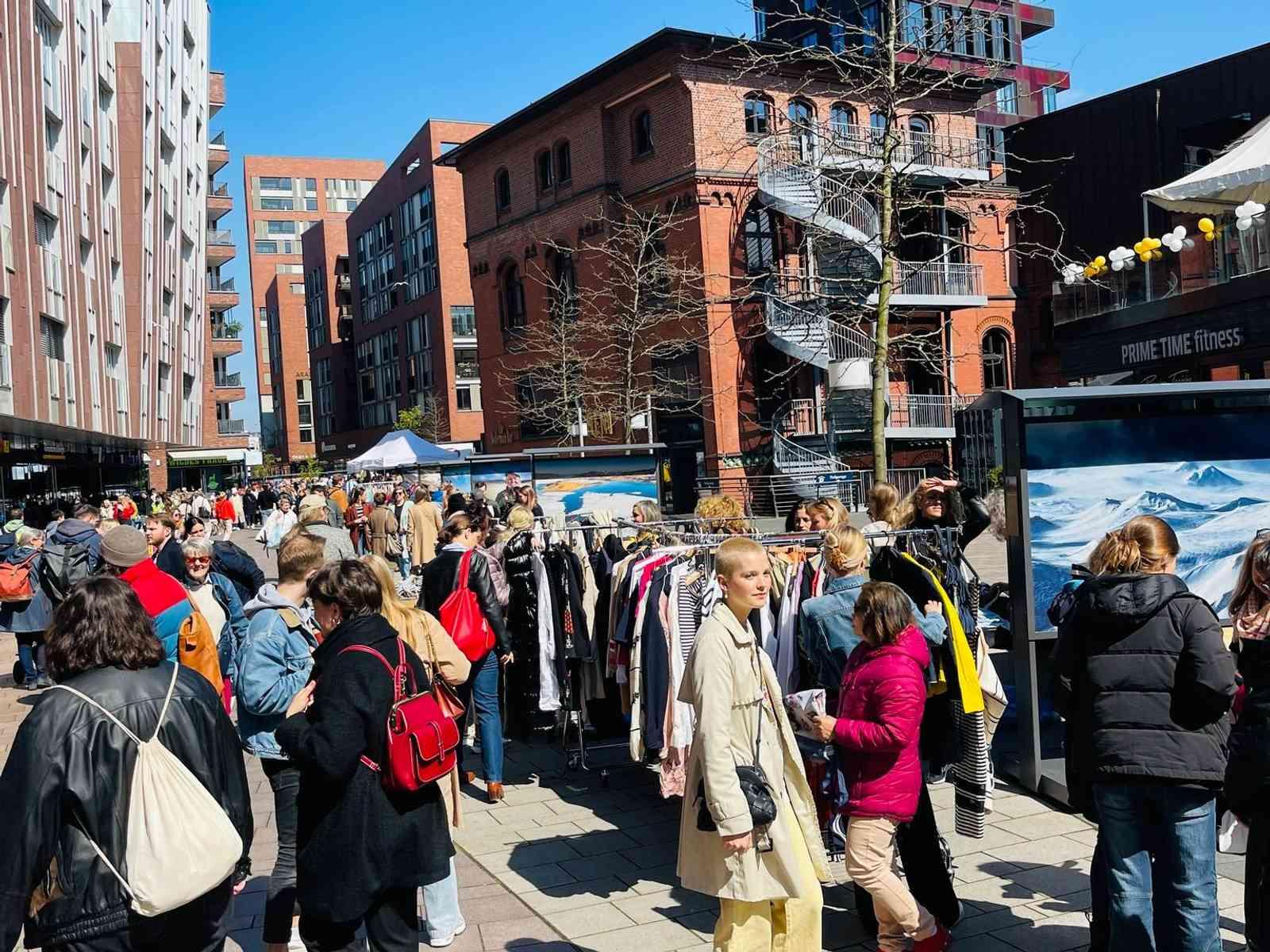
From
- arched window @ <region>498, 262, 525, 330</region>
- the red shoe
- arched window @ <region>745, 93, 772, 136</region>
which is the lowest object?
the red shoe

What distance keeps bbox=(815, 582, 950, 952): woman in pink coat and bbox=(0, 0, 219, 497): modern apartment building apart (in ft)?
72.3

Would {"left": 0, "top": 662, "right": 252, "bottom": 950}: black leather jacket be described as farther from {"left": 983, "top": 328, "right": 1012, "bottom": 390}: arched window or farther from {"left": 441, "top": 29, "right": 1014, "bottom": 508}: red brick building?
{"left": 983, "top": 328, "right": 1012, "bottom": 390}: arched window

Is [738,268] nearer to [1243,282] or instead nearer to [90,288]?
[90,288]

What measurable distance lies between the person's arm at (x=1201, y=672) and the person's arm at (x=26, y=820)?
143 inches

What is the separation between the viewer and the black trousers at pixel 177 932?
11.4 feet

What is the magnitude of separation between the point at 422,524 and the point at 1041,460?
12180 mm

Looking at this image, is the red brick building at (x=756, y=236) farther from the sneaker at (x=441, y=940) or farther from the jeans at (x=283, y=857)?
the jeans at (x=283, y=857)

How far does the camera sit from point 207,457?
64.6 m

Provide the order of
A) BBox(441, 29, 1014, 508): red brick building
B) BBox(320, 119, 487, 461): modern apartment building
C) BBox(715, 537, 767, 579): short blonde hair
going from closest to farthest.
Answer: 1. BBox(715, 537, 767, 579): short blonde hair
2. BBox(441, 29, 1014, 508): red brick building
3. BBox(320, 119, 487, 461): modern apartment building

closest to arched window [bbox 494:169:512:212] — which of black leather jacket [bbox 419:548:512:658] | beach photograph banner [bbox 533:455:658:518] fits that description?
beach photograph banner [bbox 533:455:658:518]

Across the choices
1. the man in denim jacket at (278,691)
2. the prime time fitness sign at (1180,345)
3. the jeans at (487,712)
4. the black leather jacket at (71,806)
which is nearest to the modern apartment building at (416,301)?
the prime time fitness sign at (1180,345)

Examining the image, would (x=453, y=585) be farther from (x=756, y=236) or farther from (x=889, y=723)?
(x=756, y=236)

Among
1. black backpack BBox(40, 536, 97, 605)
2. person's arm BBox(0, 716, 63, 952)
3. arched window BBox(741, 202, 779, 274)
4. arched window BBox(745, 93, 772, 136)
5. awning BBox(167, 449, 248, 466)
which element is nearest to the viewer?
person's arm BBox(0, 716, 63, 952)

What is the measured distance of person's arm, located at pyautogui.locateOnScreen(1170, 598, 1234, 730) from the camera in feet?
13.4
